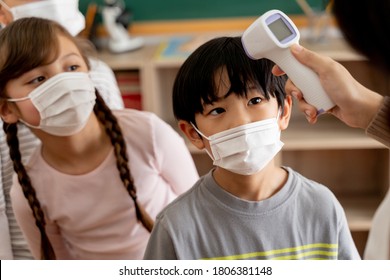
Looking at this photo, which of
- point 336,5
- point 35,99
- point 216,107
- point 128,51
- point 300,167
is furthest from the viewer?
point 128,51

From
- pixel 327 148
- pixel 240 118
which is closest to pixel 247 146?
pixel 240 118

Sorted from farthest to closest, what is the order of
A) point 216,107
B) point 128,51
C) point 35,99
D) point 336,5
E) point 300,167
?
1. point 128,51
2. point 300,167
3. point 35,99
4. point 216,107
5. point 336,5

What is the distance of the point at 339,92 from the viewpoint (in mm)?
685

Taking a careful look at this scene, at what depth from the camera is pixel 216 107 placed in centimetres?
76

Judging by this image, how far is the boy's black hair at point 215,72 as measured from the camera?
0.75 m

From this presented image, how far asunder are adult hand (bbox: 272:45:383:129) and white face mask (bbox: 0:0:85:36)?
Answer: 0.39 m

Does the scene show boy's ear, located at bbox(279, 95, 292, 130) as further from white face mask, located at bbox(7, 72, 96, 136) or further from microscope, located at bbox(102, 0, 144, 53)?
microscope, located at bbox(102, 0, 144, 53)

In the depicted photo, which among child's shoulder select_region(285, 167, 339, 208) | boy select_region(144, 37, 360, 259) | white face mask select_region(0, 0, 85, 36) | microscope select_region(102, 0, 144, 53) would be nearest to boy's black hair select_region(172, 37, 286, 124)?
boy select_region(144, 37, 360, 259)

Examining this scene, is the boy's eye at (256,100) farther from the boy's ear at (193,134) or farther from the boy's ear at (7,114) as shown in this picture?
the boy's ear at (7,114)

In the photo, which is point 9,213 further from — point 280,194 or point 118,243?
point 280,194

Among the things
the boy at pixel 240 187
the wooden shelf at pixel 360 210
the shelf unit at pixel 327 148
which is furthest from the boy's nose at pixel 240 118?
the wooden shelf at pixel 360 210
